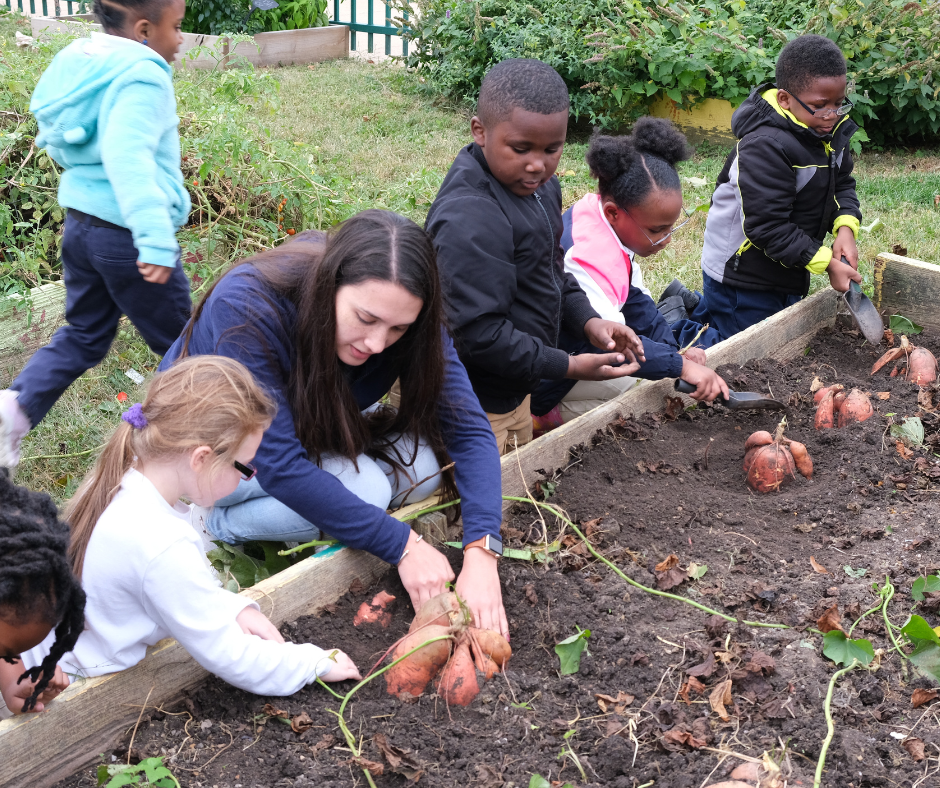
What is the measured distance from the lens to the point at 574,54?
8.18 meters

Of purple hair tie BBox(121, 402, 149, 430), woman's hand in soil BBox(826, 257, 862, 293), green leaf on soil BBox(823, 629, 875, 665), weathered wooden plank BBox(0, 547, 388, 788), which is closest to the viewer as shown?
weathered wooden plank BBox(0, 547, 388, 788)

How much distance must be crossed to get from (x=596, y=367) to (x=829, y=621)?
1308 mm

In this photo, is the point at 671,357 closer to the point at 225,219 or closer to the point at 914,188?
the point at 225,219

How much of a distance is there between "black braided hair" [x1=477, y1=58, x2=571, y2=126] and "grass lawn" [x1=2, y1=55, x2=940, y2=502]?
6.97 feet

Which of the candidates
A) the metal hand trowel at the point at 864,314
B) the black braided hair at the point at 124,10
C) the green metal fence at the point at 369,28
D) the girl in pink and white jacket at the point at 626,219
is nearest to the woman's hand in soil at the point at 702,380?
the girl in pink and white jacket at the point at 626,219

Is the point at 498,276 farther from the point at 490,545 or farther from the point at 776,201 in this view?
the point at 776,201

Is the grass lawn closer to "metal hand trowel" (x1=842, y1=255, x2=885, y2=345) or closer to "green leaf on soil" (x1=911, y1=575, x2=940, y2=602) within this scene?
"metal hand trowel" (x1=842, y1=255, x2=885, y2=345)

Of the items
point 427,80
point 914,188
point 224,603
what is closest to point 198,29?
point 427,80

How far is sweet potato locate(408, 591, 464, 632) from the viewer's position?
222cm

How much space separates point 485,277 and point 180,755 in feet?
5.56

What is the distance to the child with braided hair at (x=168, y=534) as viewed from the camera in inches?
76.8

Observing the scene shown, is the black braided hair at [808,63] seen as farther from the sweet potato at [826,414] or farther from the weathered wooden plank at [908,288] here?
the sweet potato at [826,414]

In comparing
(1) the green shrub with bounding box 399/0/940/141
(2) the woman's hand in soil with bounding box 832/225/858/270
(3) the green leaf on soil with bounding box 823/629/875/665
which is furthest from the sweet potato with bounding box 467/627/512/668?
(1) the green shrub with bounding box 399/0/940/141

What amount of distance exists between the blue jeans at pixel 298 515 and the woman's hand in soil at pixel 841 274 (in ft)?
8.23
